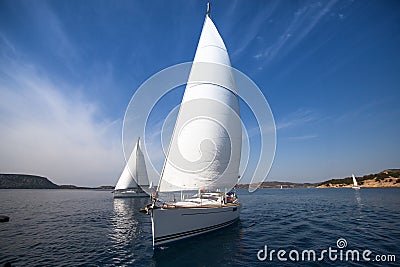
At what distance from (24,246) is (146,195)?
51708 millimetres

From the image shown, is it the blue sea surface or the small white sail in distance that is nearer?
the blue sea surface

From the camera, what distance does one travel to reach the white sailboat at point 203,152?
14.1 metres

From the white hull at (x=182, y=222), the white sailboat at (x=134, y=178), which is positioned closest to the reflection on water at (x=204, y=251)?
the white hull at (x=182, y=222)

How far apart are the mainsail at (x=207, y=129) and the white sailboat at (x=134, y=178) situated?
4453cm

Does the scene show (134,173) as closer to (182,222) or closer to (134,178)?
(134,178)

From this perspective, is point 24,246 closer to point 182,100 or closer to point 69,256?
point 69,256

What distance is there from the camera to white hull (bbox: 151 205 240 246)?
512 inches

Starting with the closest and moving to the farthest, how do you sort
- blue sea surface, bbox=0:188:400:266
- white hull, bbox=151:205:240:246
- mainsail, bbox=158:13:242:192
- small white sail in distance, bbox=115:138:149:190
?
1. blue sea surface, bbox=0:188:400:266
2. white hull, bbox=151:205:240:246
3. mainsail, bbox=158:13:242:192
4. small white sail in distance, bbox=115:138:149:190

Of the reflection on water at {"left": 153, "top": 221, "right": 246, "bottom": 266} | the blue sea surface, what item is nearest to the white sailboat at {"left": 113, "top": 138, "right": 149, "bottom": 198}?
the blue sea surface

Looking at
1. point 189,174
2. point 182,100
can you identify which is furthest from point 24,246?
point 182,100

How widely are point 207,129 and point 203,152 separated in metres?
2.00

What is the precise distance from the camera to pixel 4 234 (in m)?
17.7

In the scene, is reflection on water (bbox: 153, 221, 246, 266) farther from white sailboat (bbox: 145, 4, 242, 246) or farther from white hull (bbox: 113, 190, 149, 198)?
white hull (bbox: 113, 190, 149, 198)

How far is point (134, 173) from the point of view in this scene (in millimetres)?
58188
